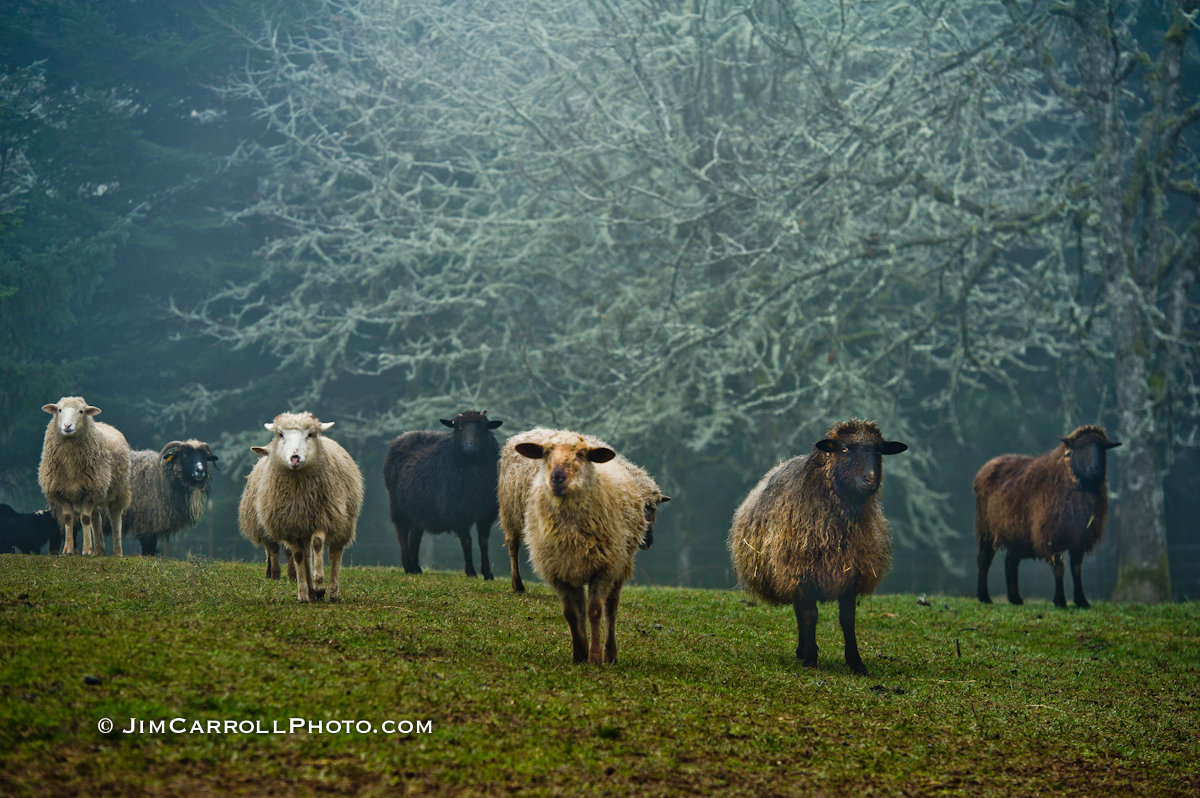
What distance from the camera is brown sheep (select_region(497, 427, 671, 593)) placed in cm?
852

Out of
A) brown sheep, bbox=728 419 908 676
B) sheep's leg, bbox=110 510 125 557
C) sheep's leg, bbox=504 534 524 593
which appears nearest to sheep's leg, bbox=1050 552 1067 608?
brown sheep, bbox=728 419 908 676

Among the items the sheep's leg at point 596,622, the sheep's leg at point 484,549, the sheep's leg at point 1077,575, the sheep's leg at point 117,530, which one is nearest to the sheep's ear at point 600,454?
the sheep's leg at point 596,622

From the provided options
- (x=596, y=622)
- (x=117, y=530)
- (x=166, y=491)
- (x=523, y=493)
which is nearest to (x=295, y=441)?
(x=523, y=493)

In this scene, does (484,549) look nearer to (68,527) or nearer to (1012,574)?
(68,527)

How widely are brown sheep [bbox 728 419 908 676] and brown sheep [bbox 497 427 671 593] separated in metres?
1.08

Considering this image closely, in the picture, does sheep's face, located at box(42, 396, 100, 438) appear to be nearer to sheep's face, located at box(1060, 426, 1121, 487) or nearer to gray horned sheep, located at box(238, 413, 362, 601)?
gray horned sheep, located at box(238, 413, 362, 601)

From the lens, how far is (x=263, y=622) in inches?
260

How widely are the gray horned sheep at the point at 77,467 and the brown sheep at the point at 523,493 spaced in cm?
496

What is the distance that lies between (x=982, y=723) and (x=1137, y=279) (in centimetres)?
1310

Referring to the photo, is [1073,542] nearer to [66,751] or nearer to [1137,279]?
[1137,279]

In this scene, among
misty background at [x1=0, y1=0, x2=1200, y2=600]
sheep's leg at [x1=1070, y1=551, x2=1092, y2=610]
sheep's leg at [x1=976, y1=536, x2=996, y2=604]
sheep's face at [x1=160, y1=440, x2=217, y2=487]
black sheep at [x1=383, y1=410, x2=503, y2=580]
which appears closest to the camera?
black sheep at [x1=383, y1=410, x2=503, y2=580]

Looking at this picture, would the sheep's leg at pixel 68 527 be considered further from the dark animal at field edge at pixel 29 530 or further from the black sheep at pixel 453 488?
the black sheep at pixel 453 488

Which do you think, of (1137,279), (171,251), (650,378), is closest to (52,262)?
(171,251)

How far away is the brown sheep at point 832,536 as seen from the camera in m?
8.19
